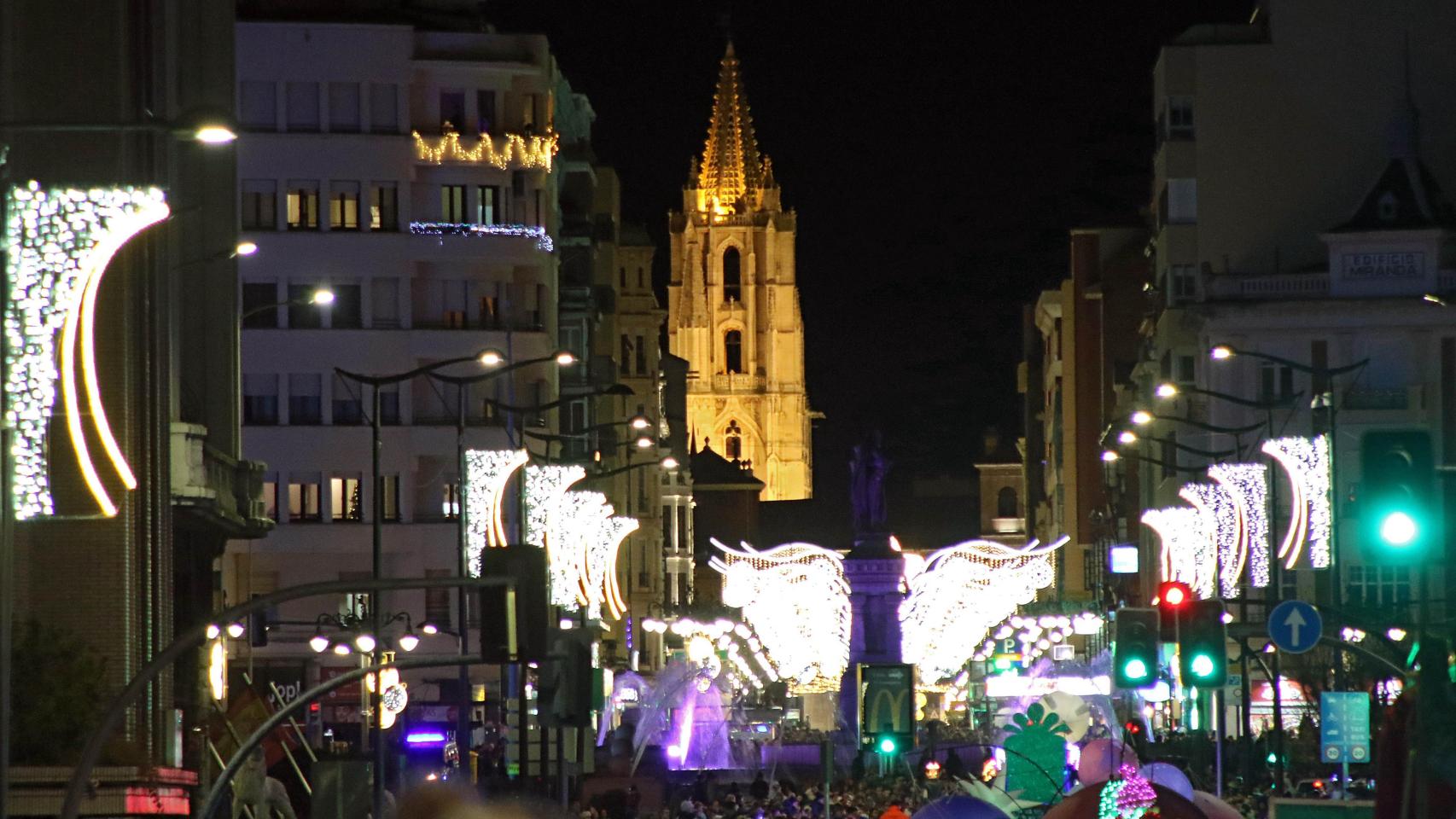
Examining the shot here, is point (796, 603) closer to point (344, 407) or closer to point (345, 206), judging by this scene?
point (344, 407)

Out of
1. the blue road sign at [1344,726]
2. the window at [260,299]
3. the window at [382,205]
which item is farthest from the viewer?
the window at [382,205]

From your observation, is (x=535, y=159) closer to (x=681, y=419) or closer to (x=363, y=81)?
(x=363, y=81)

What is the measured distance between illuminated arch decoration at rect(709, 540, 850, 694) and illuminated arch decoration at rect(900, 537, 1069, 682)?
7.14 ft

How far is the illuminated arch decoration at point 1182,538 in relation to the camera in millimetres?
67750

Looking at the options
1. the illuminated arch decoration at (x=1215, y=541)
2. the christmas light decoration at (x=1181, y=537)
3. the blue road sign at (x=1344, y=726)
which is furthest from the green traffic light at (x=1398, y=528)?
the christmas light decoration at (x=1181, y=537)

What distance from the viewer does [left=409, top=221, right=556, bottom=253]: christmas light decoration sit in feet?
270

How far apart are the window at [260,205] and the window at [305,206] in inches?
18.8

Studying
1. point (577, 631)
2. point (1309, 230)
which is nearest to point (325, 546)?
point (1309, 230)

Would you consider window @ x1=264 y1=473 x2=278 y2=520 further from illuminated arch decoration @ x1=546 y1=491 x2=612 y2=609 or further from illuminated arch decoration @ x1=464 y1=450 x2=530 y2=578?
illuminated arch decoration @ x1=464 y1=450 x2=530 y2=578

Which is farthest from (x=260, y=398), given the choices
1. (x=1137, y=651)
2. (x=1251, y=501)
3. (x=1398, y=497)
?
(x=1398, y=497)

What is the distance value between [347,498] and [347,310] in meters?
5.05

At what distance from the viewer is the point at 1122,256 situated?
130250mm

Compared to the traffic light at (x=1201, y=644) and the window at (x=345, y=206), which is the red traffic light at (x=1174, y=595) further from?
the window at (x=345, y=206)

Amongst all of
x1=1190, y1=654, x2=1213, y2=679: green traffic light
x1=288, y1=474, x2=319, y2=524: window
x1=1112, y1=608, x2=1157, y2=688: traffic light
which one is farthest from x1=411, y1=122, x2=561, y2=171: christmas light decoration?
x1=1190, y1=654, x2=1213, y2=679: green traffic light
